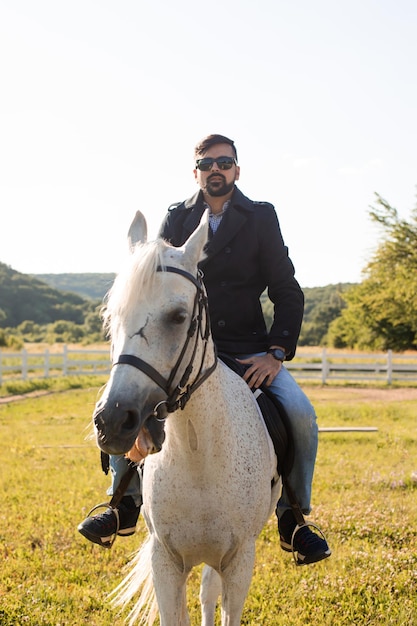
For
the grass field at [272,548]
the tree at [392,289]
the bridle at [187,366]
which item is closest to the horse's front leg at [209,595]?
the grass field at [272,548]

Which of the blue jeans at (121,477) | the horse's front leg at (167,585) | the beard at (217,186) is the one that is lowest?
the horse's front leg at (167,585)

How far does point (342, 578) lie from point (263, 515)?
2497mm

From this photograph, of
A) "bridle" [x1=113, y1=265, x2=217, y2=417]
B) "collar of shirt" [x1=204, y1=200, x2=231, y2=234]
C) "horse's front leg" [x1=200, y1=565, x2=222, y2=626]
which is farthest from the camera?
"horse's front leg" [x1=200, y1=565, x2=222, y2=626]

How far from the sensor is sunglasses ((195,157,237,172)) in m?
3.79

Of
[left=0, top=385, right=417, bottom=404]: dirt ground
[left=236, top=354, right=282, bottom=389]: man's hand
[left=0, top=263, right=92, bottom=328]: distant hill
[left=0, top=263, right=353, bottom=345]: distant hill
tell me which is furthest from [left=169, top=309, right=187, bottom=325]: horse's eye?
[left=0, top=263, right=92, bottom=328]: distant hill

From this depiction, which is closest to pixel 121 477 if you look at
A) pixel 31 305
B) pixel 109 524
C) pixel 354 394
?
pixel 109 524

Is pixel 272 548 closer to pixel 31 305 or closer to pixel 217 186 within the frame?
pixel 217 186

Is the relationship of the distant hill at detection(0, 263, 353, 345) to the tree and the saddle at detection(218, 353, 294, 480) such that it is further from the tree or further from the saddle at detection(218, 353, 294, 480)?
the saddle at detection(218, 353, 294, 480)

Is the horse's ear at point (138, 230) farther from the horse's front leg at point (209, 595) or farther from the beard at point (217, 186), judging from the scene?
the horse's front leg at point (209, 595)

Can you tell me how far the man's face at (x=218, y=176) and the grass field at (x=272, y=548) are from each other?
5.19 ft

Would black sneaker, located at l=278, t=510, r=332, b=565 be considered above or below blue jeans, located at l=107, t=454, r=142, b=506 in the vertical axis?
below

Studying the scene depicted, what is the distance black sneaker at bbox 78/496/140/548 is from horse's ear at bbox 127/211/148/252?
1.73m

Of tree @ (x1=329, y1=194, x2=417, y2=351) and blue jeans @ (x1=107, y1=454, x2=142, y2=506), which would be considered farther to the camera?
tree @ (x1=329, y1=194, x2=417, y2=351)

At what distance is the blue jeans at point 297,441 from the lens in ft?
12.1
